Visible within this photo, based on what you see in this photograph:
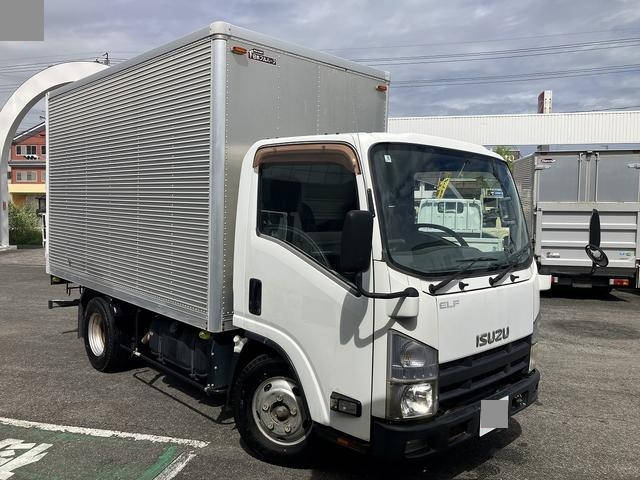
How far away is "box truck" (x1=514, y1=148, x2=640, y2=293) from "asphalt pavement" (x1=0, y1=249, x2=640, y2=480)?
3561 mm

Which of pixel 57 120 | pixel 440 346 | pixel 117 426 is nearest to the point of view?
pixel 440 346

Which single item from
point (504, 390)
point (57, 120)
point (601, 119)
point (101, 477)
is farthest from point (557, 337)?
point (601, 119)

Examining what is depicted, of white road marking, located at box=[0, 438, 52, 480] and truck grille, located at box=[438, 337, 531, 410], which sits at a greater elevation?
truck grille, located at box=[438, 337, 531, 410]

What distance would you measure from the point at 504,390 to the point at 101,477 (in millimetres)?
2821

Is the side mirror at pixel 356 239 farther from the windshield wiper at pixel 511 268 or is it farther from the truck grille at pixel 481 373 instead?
the windshield wiper at pixel 511 268

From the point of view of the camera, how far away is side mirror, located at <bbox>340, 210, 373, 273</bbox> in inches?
116

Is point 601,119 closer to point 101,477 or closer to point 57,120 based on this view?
point 57,120

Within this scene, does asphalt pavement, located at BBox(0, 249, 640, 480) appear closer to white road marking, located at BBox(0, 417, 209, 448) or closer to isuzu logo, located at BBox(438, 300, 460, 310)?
white road marking, located at BBox(0, 417, 209, 448)

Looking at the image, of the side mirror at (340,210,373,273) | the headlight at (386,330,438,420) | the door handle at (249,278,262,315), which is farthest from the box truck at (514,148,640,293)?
the side mirror at (340,210,373,273)

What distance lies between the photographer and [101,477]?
3799 millimetres

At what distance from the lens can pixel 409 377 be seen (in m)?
3.10

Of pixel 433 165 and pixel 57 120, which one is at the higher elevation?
pixel 57 120

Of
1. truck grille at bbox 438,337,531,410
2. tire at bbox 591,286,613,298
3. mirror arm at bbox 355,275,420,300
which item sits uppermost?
mirror arm at bbox 355,275,420,300

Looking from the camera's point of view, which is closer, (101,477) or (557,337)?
(101,477)
